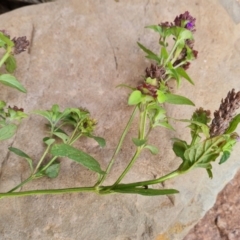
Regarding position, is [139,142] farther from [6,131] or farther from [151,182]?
[6,131]

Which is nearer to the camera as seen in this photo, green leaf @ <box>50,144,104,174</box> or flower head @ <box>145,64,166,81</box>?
green leaf @ <box>50,144,104,174</box>

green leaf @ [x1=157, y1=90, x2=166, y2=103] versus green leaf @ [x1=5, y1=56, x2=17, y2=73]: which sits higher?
green leaf @ [x1=157, y1=90, x2=166, y2=103]

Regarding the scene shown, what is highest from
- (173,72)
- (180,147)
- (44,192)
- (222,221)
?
(173,72)

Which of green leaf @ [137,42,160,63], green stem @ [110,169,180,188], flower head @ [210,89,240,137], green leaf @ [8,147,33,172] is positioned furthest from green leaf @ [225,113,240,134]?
green leaf @ [8,147,33,172]

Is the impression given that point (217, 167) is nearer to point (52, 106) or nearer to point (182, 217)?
point (182, 217)

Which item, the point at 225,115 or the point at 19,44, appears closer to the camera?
the point at 225,115

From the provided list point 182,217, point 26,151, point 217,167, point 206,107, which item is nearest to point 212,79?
point 206,107

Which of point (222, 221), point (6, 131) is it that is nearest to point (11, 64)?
point (6, 131)

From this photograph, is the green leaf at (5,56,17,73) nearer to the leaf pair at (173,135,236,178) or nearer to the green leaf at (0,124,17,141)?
the green leaf at (0,124,17,141)
